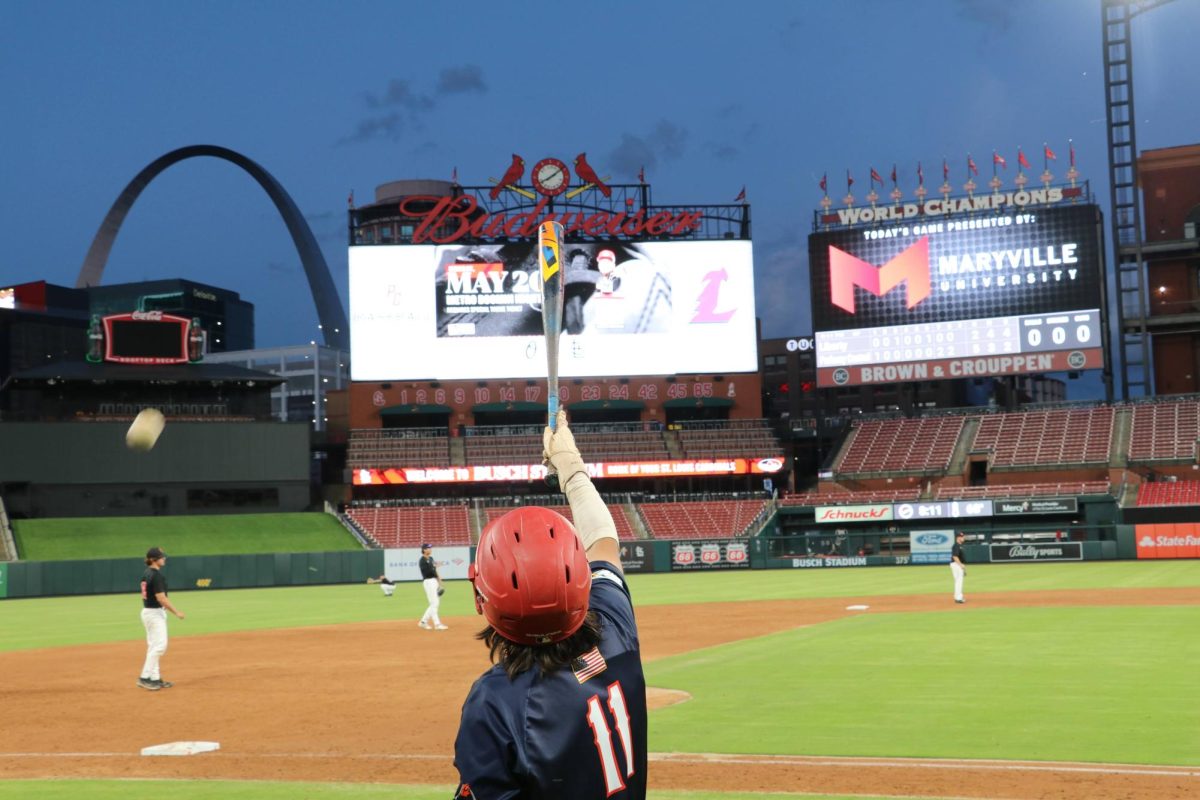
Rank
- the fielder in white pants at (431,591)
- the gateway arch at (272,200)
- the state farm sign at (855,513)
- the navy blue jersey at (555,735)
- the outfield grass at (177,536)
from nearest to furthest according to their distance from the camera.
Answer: the navy blue jersey at (555,735)
the fielder in white pants at (431,591)
the outfield grass at (177,536)
the state farm sign at (855,513)
the gateway arch at (272,200)

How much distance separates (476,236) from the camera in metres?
73.2

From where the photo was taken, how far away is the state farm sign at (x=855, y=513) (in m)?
58.8

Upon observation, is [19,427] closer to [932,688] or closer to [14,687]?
[14,687]

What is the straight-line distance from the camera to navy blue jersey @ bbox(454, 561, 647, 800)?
320 centimetres

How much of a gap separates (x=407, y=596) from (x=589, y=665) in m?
40.6

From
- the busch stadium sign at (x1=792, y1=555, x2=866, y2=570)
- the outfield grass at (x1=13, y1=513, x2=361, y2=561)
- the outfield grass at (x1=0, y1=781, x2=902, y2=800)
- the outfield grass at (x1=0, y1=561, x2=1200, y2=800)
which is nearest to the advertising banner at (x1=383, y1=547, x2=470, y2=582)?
the outfield grass at (x1=13, y1=513, x2=361, y2=561)

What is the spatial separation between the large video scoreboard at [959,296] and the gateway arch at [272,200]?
5446 cm

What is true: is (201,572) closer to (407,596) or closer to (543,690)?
(407,596)

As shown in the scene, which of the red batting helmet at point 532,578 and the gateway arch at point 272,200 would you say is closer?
the red batting helmet at point 532,578

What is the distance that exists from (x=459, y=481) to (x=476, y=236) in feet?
49.1

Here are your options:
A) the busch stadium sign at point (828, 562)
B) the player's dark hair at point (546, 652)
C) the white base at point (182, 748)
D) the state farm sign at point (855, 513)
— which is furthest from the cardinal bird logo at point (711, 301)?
the player's dark hair at point (546, 652)

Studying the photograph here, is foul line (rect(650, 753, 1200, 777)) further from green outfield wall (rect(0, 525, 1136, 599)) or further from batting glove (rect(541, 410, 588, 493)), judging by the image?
green outfield wall (rect(0, 525, 1136, 599))

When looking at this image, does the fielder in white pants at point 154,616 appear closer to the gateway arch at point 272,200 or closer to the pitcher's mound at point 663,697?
the pitcher's mound at point 663,697

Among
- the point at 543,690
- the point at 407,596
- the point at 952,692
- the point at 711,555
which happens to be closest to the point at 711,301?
the point at 711,555
